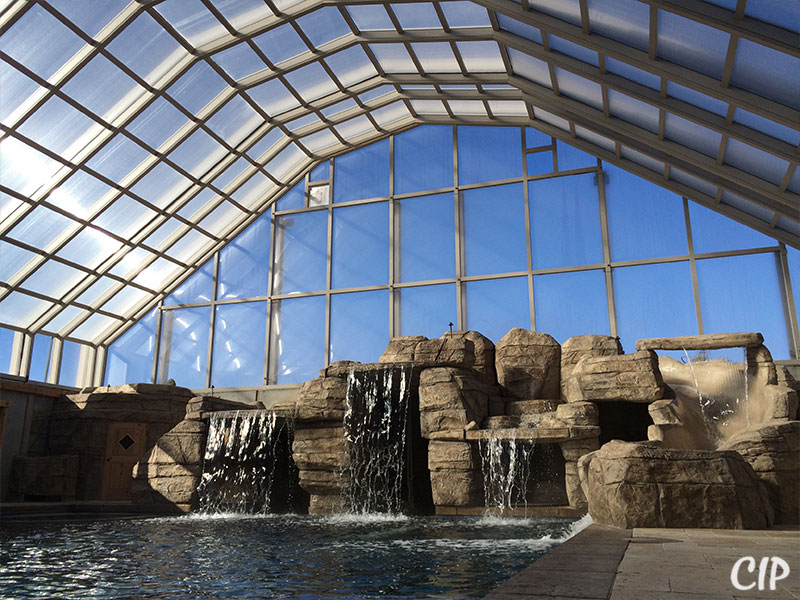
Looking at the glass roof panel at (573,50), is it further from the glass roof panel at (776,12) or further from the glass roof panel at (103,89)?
the glass roof panel at (103,89)

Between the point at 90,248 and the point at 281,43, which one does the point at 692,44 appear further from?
the point at 90,248

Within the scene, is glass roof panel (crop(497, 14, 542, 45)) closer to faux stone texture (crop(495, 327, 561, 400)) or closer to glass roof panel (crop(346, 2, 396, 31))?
glass roof panel (crop(346, 2, 396, 31))

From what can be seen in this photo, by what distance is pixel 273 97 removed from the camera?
762 inches

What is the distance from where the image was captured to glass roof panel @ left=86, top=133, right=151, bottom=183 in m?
17.3

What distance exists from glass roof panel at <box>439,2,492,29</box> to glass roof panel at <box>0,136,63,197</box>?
10611mm

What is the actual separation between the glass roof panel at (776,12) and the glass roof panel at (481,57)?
767 centimetres

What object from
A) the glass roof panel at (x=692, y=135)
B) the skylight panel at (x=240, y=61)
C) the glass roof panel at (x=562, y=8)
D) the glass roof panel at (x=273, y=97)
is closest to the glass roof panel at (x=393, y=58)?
the glass roof panel at (x=273, y=97)

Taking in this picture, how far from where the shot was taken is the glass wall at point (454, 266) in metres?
17.8

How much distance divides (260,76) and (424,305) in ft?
27.0

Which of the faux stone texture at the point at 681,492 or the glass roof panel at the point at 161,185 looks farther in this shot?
the glass roof panel at the point at 161,185

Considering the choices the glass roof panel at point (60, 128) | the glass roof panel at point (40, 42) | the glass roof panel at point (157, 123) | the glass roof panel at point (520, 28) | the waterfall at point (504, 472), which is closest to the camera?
the waterfall at point (504, 472)

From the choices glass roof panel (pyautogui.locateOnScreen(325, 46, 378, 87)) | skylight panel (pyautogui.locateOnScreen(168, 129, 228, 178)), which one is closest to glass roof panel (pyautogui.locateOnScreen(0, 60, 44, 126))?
skylight panel (pyautogui.locateOnScreen(168, 129, 228, 178))

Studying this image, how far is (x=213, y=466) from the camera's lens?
48.9 ft

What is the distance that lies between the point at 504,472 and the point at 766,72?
798 centimetres
